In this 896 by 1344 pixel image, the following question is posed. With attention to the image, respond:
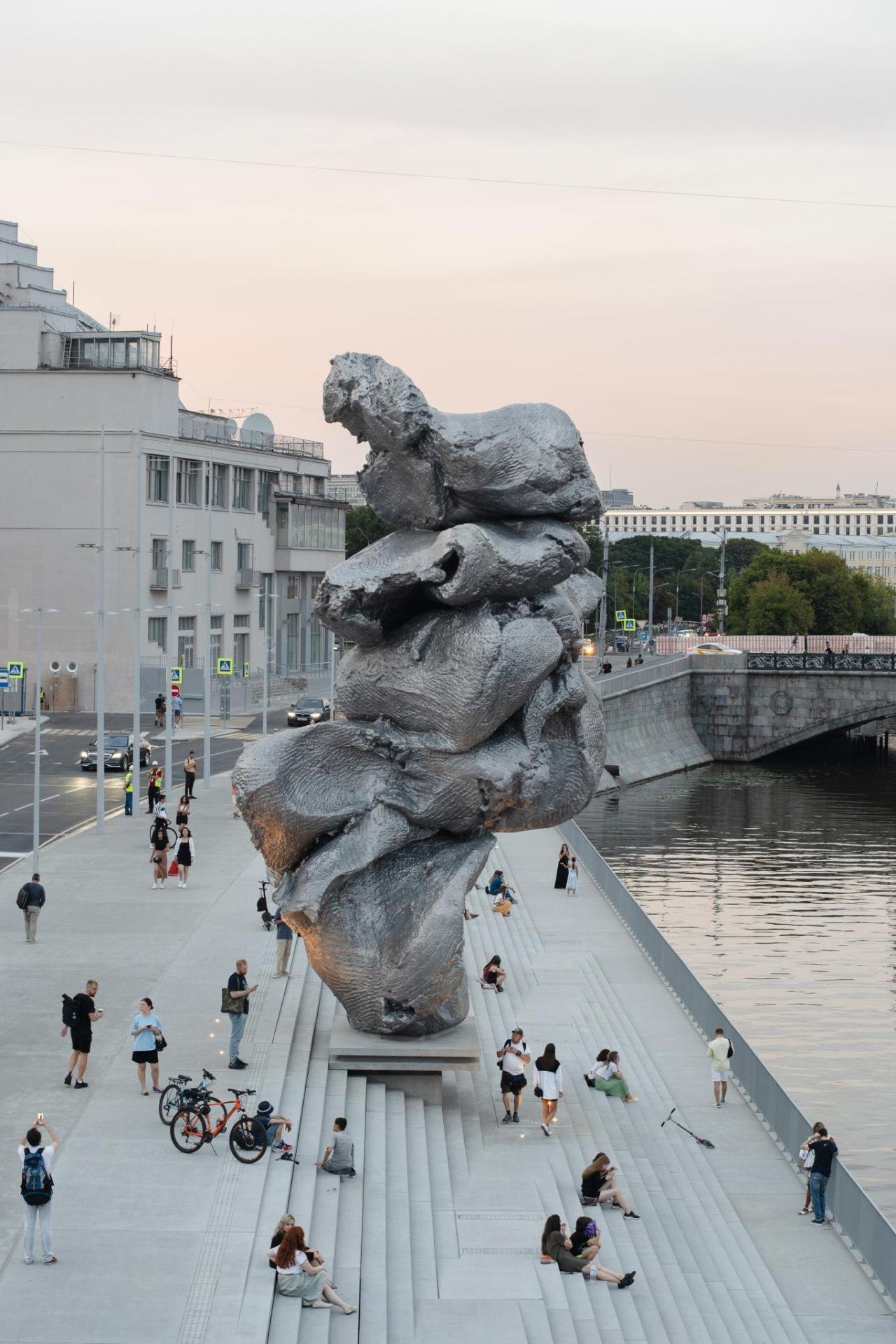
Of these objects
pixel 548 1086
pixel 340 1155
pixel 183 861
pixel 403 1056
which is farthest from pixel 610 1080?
pixel 183 861

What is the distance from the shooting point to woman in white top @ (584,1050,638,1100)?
24.5 m

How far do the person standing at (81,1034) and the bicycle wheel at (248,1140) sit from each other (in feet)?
10.3

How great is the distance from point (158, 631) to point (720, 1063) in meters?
63.6

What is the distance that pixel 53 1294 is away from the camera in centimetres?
1644

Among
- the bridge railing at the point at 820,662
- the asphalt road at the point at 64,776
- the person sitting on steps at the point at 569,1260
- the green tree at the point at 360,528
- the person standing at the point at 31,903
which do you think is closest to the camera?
the person sitting on steps at the point at 569,1260

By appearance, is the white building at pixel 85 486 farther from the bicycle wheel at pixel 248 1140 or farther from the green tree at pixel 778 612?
the bicycle wheel at pixel 248 1140

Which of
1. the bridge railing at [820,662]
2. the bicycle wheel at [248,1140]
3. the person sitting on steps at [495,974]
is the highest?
the bridge railing at [820,662]

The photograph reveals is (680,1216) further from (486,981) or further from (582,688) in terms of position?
(486,981)

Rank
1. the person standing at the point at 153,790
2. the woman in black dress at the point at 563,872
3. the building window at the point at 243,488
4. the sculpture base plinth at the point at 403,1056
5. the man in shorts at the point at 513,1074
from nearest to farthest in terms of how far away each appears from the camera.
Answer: the man in shorts at the point at 513,1074
the sculpture base plinth at the point at 403,1056
the woman in black dress at the point at 563,872
the person standing at the point at 153,790
the building window at the point at 243,488

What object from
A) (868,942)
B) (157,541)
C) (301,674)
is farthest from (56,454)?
(868,942)

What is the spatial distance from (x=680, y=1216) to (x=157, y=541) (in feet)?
217

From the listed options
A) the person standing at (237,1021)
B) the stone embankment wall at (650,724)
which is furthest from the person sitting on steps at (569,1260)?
the stone embankment wall at (650,724)

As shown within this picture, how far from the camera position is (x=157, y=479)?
83438mm

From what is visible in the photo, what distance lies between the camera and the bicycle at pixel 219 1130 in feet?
65.6
